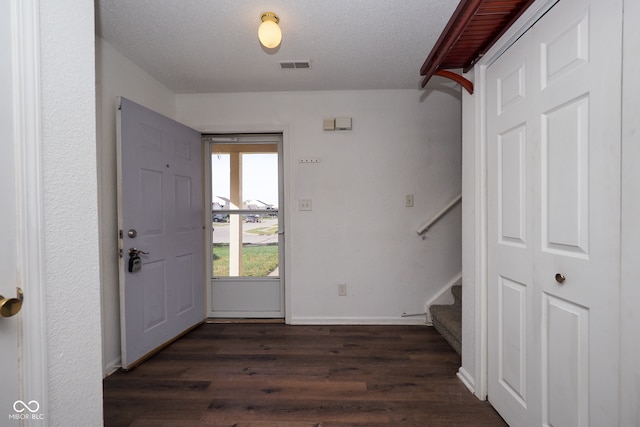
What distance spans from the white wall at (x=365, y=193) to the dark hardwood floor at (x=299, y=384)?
0.44 metres

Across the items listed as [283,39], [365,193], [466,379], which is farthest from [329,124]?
[466,379]

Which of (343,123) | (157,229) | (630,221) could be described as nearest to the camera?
(630,221)

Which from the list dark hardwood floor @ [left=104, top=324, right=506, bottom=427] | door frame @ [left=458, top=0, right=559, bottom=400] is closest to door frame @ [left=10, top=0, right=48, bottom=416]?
dark hardwood floor @ [left=104, top=324, right=506, bottom=427]

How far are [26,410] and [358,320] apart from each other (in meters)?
2.50

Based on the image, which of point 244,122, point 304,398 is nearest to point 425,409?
point 304,398

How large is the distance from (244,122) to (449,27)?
2082 millimetres

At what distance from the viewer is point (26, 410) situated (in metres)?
0.77

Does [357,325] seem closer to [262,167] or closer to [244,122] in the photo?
[262,167]

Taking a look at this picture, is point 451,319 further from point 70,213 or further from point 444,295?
point 70,213

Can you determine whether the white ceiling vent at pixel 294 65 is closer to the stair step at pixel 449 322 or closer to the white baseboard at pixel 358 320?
the white baseboard at pixel 358 320

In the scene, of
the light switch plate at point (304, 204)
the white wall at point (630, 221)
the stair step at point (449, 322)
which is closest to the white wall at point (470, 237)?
the stair step at point (449, 322)

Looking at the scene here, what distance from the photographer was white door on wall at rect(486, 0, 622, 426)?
3.13 ft

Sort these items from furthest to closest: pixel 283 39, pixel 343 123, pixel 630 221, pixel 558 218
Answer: pixel 343 123
pixel 283 39
pixel 558 218
pixel 630 221

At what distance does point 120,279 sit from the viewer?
2027 mm
